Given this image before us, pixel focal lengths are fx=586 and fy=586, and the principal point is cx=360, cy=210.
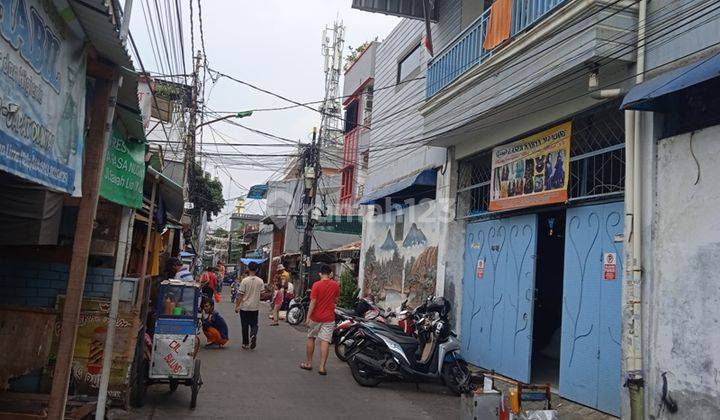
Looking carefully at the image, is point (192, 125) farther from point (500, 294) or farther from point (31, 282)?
point (31, 282)

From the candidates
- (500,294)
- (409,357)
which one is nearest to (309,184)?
(500,294)

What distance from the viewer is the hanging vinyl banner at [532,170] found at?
8211mm

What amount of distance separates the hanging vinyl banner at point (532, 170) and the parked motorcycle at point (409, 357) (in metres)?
2.27

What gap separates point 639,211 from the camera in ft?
21.1

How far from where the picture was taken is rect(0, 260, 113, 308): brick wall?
6090 mm

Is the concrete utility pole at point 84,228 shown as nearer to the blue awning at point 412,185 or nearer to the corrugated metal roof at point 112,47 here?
the corrugated metal roof at point 112,47

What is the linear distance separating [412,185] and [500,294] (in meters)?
3.87

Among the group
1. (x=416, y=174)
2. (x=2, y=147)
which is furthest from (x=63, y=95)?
(x=416, y=174)

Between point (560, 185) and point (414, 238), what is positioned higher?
point (560, 185)

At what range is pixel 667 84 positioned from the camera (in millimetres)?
5684

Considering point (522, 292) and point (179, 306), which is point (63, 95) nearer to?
point (179, 306)

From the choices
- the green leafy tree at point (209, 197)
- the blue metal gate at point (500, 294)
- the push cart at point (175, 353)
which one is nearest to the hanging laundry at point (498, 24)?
the blue metal gate at point (500, 294)

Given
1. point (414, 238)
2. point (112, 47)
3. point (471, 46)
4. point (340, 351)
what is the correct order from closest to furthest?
point (112, 47) < point (471, 46) < point (340, 351) < point (414, 238)

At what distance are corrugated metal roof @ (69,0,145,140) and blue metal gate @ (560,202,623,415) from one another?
553 cm
